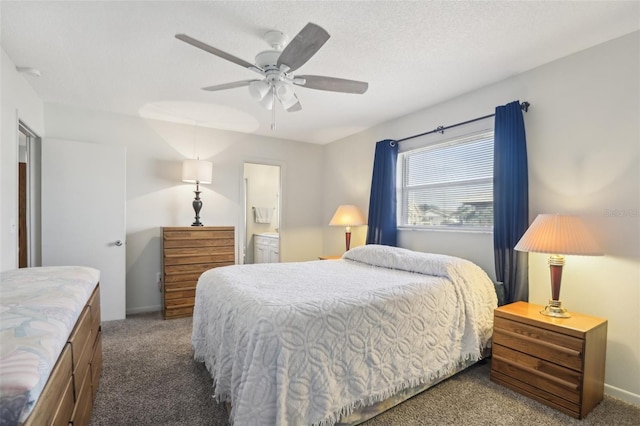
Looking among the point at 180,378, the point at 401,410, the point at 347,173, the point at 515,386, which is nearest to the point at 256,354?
the point at 401,410

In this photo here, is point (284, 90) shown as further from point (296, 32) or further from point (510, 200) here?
point (510, 200)

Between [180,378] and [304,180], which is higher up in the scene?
[304,180]

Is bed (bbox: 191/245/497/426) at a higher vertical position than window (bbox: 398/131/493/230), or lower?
lower

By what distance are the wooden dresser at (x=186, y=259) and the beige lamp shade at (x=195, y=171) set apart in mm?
597

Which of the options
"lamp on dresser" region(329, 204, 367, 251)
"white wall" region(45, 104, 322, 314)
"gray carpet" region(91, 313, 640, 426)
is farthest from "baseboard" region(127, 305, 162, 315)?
"lamp on dresser" region(329, 204, 367, 251)

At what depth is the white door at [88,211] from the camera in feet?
10.8

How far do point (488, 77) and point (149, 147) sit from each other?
3.77 m

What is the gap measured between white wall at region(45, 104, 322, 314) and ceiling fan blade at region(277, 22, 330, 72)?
2.70 m

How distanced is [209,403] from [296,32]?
7.90 feet

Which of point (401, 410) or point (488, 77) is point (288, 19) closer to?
point (488, 77)

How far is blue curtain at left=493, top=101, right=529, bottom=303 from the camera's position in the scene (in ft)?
8.25

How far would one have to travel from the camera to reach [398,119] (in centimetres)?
381

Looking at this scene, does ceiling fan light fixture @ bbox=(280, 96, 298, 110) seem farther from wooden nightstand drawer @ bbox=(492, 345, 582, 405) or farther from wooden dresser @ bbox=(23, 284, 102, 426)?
wooden nightstand drawer @ bbox=(492, 345, 582, 405)

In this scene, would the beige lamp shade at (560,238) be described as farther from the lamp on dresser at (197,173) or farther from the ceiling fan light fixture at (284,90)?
the lamp on dresser at (197,173)
